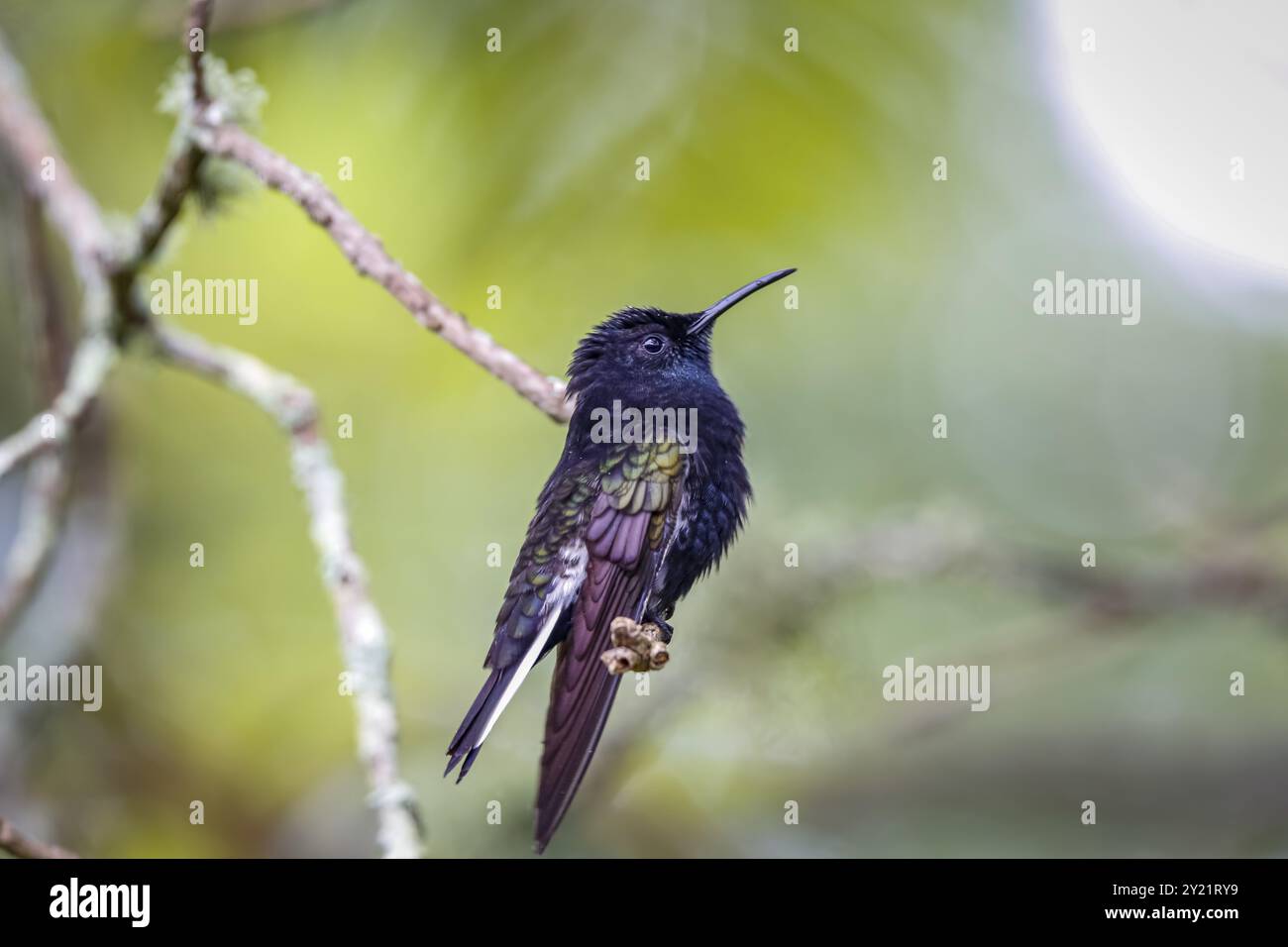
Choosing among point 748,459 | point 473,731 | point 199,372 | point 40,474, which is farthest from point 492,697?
point 748,459

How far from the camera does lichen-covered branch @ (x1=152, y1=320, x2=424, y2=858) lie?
1923 millimetres

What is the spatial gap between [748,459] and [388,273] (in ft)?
12.0

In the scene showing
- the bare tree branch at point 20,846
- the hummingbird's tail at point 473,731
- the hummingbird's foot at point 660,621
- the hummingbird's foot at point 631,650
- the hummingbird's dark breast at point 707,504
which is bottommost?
the bare tree branch at point 20,846

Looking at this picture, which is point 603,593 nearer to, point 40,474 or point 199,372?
point 199,372

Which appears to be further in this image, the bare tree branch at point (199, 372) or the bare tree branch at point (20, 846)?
the bare tree branch at point (20, 846)

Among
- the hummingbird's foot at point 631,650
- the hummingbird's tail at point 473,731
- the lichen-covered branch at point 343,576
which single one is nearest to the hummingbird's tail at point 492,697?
the hummingbird's tail at point 473,731

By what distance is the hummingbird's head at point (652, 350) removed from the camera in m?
2.89

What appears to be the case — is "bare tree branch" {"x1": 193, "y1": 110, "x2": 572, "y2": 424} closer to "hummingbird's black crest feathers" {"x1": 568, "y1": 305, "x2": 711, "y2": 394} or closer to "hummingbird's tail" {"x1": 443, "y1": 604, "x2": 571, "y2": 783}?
"hummingbird's black crest feathers" {"x1": 568, "y1": 305, "x2": 711, "y2": 394}

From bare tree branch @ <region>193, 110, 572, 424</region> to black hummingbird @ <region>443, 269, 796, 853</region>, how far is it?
131 mm

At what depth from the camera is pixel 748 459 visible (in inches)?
233

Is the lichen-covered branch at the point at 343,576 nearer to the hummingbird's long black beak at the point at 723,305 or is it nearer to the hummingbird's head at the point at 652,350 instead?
the hummingbird's head at the point at 652,350

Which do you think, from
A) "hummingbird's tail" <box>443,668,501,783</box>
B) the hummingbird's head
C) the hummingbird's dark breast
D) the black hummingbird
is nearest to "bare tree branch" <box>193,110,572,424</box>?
the black hummingbird

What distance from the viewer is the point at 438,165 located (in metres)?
4.99
